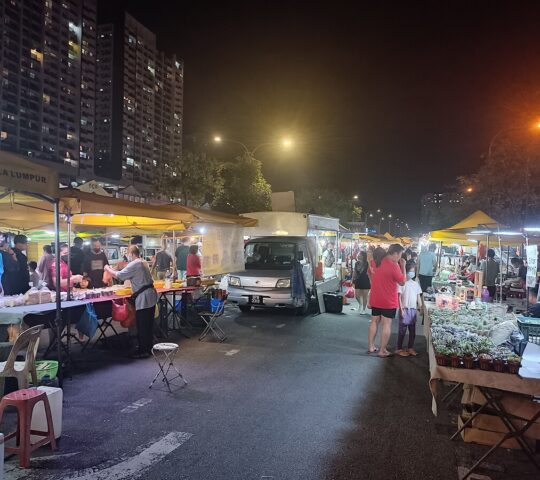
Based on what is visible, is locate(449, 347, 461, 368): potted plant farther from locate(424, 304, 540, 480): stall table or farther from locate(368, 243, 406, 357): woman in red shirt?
locate(368, 243, 406, 357): woman in red shirt

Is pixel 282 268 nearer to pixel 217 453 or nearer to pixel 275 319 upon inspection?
pixel 275 319

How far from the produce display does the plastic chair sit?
4.43 meters

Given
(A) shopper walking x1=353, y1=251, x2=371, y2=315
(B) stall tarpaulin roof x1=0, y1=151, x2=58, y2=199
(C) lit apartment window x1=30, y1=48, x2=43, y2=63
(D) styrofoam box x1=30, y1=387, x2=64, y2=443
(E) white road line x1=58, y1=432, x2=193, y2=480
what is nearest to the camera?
(E) white road line x1=58, y1=432, x2=193, y2=480

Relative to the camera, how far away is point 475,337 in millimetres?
4941

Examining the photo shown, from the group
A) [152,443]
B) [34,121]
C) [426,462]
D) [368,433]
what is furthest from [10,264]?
[34,121]

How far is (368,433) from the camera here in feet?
15.6

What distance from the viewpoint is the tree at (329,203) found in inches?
1847

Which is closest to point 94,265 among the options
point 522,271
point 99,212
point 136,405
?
point 99,212

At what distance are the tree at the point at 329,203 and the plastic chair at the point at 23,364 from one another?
40.7m

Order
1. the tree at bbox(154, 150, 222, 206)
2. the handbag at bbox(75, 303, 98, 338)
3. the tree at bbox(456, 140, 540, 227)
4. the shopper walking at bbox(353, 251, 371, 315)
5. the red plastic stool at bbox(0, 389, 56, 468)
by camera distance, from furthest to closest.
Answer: the tree at bbox(154, 150, 222, 206) → the tree at bbox(456, 140, 540, 227) → the shopper walking at bbox(353, 251, 371, 315) → the handbag at bbox(75, 303, 98, 338) → the red plastic stool at bbox(0, 389, 56, 468)

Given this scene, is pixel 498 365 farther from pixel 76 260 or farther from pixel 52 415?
pixel 76 260

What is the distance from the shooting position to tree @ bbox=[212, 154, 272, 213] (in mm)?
24281

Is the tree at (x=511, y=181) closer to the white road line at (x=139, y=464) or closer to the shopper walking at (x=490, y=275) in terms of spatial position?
the shopper walking at (x=490, y=275)

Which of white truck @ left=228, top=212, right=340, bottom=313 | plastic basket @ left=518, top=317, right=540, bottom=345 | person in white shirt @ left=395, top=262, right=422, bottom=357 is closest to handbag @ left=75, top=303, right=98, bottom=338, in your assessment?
white truck @ left=228, top=212, right=340, bottom=313
